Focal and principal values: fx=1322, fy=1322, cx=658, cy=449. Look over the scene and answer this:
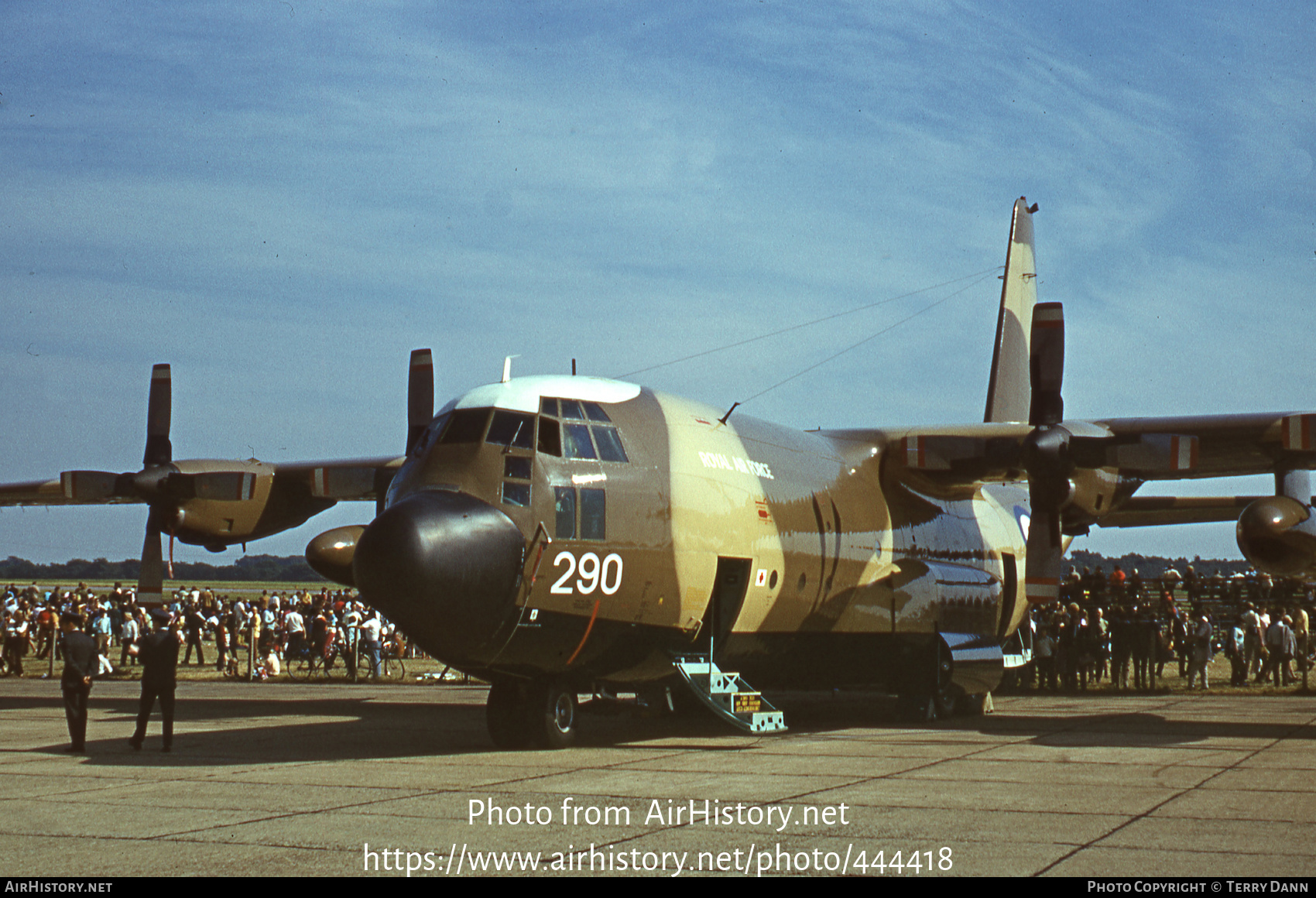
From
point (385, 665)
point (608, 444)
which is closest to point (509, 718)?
point (608, 444)

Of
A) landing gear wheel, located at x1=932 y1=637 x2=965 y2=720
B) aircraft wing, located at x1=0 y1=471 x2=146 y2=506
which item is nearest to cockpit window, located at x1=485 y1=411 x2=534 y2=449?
landing gear wheel, located at x1=932 y1=637 x2=965 y2=720

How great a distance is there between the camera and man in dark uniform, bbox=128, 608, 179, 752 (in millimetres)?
14188

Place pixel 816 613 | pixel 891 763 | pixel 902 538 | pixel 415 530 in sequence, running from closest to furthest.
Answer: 1. pixel 415 530
2. pixel 891 763
3. pixel 816 613
4. pixel 902 538

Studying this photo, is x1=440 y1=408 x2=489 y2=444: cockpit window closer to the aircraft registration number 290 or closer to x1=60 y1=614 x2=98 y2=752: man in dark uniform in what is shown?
the aircraft registration number 290

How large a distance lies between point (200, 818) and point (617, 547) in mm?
5284

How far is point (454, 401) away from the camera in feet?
46.3

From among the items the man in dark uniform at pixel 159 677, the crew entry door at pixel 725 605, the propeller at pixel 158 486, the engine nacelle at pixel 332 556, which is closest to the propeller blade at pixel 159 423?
the propeller at pixel 158 486

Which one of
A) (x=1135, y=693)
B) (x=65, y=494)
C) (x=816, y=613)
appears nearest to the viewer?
(x=816, y=613)

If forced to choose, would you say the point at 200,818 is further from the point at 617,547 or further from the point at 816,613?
the point at 816,613

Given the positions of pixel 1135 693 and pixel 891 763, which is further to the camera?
pixel 1135 693

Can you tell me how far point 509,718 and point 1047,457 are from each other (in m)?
7.83

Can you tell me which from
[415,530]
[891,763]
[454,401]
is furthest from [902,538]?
[415,530]

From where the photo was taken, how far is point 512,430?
13.3 metres

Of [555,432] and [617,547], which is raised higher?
[555,432]
